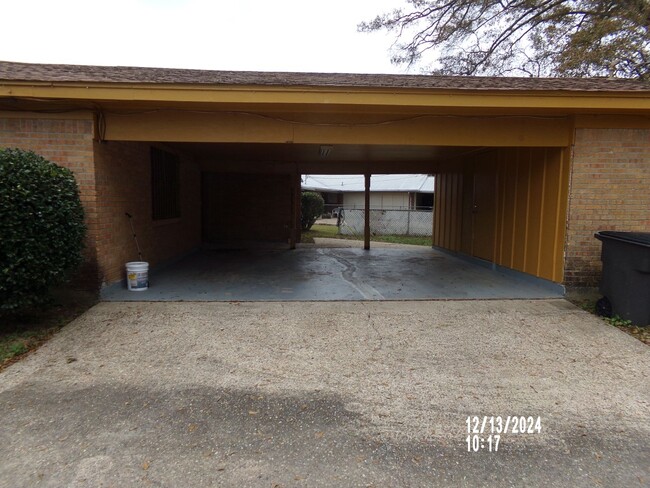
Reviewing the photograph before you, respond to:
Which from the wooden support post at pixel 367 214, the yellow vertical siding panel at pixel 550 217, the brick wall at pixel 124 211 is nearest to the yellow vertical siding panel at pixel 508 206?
the yellow vertical siding panel at pixel 550 217

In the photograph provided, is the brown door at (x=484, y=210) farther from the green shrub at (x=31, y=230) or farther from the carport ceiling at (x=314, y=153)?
the green shrub at (x=31, y=230)

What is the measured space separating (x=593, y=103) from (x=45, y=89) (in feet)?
22.6

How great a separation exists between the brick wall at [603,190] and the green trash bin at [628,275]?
28.6 inches

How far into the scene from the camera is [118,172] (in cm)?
647

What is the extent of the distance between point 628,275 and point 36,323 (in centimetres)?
695

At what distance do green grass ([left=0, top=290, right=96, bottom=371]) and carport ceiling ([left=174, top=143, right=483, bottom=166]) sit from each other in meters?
4.39

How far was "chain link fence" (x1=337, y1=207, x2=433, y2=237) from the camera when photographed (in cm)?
2053

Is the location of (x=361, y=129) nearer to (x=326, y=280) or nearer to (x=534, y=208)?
(x=326, y=280)

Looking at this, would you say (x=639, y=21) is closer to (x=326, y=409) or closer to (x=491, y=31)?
(x=491, y=31)

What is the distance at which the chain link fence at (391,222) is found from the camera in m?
20.5

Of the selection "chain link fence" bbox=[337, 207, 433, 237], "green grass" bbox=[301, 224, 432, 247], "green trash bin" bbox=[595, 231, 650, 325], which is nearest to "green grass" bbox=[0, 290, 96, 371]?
"green trash bin" bbox=[595, 231, 650, 325]

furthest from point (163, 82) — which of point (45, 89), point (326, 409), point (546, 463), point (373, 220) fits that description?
point (373, 220)

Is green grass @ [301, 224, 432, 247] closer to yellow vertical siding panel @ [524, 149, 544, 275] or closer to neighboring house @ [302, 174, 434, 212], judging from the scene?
neighboring house @ [302, 174, 434, 212]

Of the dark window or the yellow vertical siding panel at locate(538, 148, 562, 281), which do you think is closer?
the yellow vertical siding panel at locate(538, 148, 562, 281)
